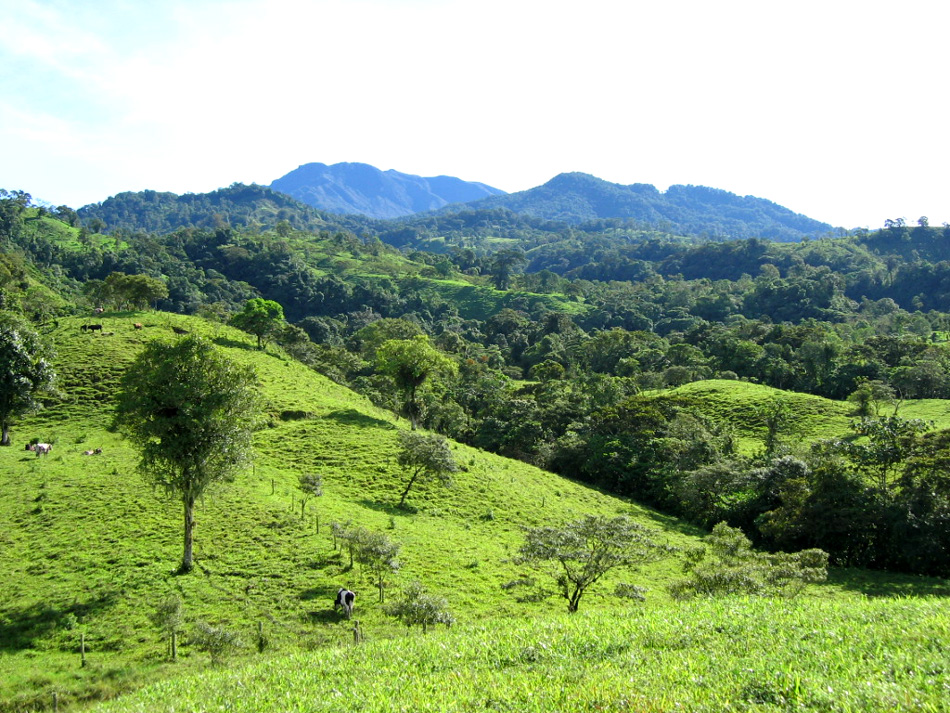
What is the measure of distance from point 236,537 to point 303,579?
16.4ft

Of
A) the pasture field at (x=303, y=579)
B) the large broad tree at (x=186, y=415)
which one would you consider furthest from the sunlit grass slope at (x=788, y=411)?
the large broad tree at (x=186, y=415)

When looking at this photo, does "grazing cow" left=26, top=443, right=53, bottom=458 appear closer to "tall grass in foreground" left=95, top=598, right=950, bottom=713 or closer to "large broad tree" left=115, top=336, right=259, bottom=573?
"large broad tree" left=115, top=336, right=259, bottom=573

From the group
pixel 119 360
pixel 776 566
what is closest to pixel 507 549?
pixel 776 566

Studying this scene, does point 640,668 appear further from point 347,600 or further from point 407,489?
point 407,489

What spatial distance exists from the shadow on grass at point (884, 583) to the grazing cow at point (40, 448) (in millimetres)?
43769

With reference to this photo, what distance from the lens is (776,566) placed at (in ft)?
65.7

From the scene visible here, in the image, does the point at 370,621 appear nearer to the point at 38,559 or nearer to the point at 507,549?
the point at 507,549

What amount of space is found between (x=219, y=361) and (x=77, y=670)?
38.4 feet

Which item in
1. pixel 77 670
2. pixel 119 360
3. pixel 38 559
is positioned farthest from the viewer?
pixel 119 360

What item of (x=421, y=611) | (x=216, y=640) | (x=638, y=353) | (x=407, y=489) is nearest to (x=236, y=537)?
(x=216, y=640)

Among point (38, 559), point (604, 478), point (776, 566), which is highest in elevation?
point (776, 566)

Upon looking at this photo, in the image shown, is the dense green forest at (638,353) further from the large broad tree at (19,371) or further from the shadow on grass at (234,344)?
the large broad tree at (19,371)

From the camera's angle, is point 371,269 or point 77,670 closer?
point 77,670

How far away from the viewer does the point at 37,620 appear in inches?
743
